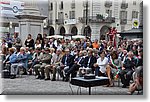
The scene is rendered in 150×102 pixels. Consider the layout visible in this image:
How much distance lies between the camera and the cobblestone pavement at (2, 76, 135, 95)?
9852mm

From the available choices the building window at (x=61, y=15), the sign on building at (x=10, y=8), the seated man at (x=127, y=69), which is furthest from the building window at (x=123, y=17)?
the sign on building at (x=10, y=8)

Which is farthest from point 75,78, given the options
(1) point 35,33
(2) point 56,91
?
(1) point 35,33

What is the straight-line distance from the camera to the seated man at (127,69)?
9906 mm

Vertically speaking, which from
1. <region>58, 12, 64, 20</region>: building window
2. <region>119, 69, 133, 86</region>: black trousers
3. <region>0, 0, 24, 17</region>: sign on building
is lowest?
<region>119, 69, 133, 86</region>: black trousers

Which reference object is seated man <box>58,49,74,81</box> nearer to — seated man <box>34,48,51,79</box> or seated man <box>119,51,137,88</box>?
seated man <box>34,48,51,79</box>

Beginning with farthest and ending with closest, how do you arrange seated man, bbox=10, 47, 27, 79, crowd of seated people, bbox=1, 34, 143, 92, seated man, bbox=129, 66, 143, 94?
seated man, bbox=10, 47, 27, 79, crowd of seated people, bbox=1, 34, 143, 92, seated man, bbox=129, 66, 143, 94

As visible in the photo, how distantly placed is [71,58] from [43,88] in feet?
2.22

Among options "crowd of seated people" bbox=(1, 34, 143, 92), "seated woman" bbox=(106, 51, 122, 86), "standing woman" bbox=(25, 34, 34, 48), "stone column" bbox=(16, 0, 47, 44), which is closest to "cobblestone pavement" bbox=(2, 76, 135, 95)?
"crowd of seated people" bbox=(1, 34, 143, 92)

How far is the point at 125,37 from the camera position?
9.92 meters

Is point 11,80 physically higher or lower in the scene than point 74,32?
lower

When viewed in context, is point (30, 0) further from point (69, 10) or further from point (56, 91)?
point (56, 91)

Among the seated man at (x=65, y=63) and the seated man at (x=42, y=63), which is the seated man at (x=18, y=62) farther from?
the seated man at (x=65, y=63)

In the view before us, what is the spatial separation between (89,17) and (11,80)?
5.34ft

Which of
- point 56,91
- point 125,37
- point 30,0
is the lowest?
point 56,91
